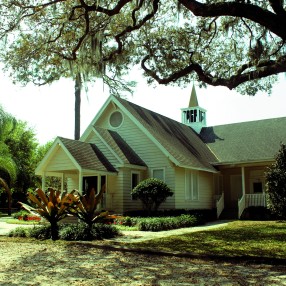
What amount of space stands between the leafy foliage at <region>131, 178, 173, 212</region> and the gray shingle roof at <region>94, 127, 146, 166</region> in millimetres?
2219

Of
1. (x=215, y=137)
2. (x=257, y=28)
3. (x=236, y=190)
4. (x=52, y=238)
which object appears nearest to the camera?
(x=52, y=238)

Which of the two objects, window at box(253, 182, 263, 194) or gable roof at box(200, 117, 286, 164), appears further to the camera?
window at box(253, 182, 263, 194)

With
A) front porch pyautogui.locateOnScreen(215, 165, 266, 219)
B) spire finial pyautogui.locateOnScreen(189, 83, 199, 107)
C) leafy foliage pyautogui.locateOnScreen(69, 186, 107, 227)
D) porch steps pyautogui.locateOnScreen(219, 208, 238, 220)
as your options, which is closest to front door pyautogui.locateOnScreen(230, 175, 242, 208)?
front porch pyautogui.locateOnScreen(215, 165, 266, 219)

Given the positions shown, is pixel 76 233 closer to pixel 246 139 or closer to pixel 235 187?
pixel 235 187

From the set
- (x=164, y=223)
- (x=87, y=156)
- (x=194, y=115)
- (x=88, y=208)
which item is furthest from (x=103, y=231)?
(x=194, y=115)

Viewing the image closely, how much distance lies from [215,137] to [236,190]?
15.9 feet

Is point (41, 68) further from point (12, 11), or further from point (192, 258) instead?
point (192, 258)

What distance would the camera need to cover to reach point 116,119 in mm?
24766

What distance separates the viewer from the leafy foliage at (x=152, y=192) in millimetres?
19875

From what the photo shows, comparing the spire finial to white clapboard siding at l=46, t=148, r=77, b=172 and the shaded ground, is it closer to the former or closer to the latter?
white clapboard siding at l=46, t=148, r=77, b=172

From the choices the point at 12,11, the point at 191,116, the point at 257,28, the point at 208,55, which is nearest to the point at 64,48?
the point at 12,11

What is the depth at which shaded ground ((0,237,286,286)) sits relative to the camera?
20.8 ft

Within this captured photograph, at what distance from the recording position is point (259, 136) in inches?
1096

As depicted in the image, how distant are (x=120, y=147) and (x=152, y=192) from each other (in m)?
4.19
